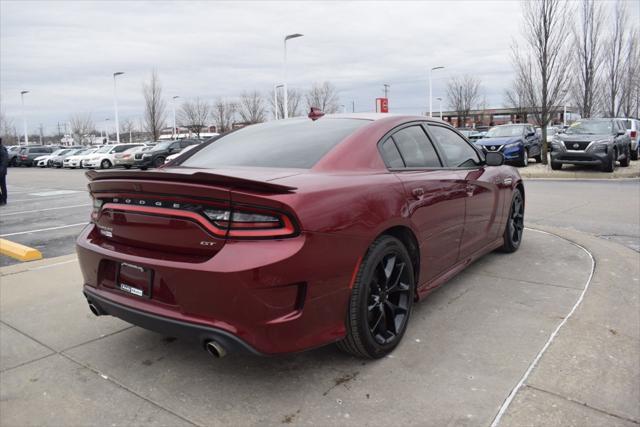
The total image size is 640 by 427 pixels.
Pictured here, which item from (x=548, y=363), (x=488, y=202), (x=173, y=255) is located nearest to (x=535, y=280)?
(x=488, y=202)

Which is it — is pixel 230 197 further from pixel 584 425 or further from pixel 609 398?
pixel 609 398

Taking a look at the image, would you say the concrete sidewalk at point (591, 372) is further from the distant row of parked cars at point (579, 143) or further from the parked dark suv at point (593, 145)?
the parked dark suv at point (593, 145)

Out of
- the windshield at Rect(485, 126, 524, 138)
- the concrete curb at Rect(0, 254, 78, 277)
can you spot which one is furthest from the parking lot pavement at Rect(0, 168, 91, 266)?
the windshield at Rect(485, 126, 524, 138)

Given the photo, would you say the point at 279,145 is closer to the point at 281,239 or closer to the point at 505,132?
the point at 281,239

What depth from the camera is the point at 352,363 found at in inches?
121

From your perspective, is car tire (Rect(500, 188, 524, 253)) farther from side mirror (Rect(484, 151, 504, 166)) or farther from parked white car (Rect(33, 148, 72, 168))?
parked white car (Rect(33, 148, 72, 168))

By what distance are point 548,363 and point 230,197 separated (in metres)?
2.12

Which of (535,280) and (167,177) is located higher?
(167,177)

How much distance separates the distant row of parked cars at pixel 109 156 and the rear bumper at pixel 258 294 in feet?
77.5

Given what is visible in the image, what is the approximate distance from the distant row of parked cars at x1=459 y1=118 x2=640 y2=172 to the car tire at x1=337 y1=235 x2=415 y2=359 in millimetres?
11580

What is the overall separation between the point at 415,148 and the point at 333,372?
1.76m

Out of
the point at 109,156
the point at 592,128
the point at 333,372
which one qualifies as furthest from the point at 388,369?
the point at 109,156

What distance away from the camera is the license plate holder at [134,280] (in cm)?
270

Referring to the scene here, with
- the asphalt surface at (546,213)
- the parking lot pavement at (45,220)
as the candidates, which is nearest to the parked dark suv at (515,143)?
the asphalt surface at (546,213)
